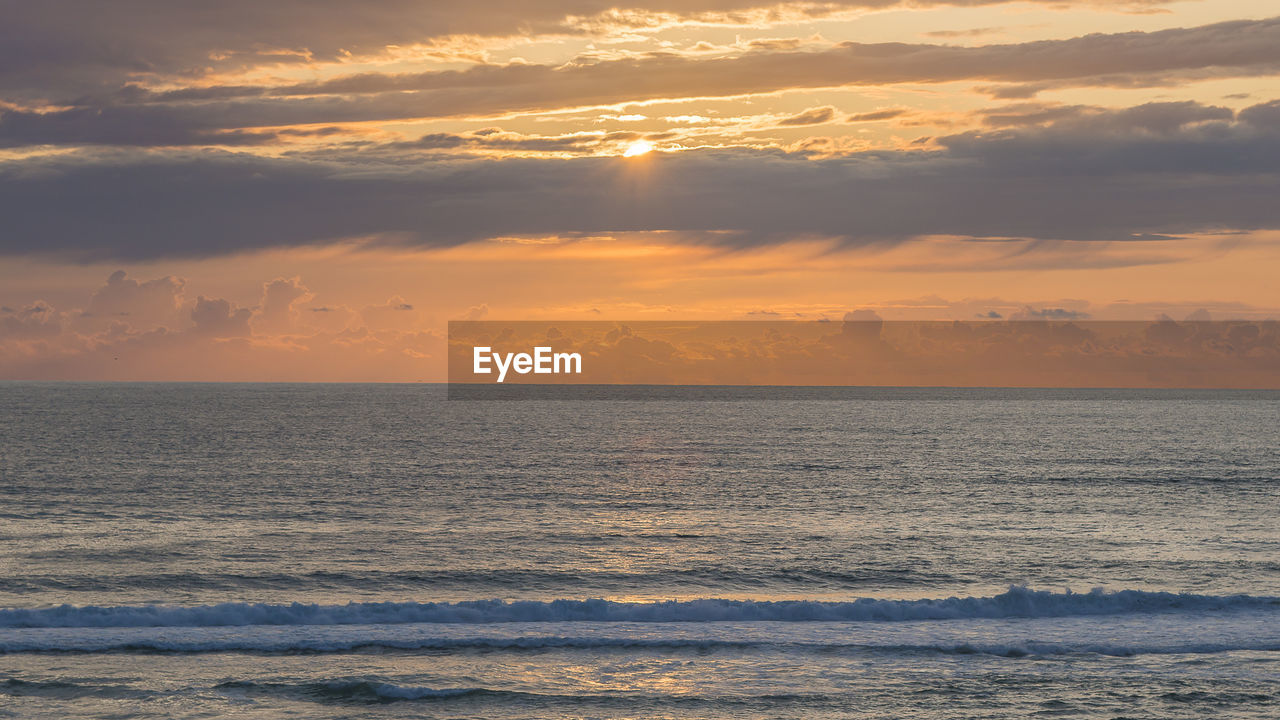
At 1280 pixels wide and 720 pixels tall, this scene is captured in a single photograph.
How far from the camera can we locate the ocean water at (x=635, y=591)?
961 inches

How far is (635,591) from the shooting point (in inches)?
1491

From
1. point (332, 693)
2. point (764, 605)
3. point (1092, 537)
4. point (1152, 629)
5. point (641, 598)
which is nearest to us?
→ point (332, 693)

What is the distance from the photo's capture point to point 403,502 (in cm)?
6512

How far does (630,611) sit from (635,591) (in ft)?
15.8

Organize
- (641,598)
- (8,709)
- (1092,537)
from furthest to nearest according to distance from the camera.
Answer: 1. (1092,537)
2. (641,598)
3. (8,709)

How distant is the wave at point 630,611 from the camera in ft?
104

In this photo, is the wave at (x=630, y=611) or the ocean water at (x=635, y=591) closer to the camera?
the ocean water at (x=635, y=591)

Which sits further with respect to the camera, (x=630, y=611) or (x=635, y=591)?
(x=635, y=591)

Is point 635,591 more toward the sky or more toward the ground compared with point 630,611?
more toward the ground

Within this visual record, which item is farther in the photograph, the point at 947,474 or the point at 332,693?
the point at 947,474

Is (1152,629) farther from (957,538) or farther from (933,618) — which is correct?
(957,538)

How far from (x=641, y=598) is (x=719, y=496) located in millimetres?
34295

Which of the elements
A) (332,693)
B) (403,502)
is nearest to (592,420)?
(403,502)

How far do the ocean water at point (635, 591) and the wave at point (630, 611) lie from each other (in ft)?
0.32
